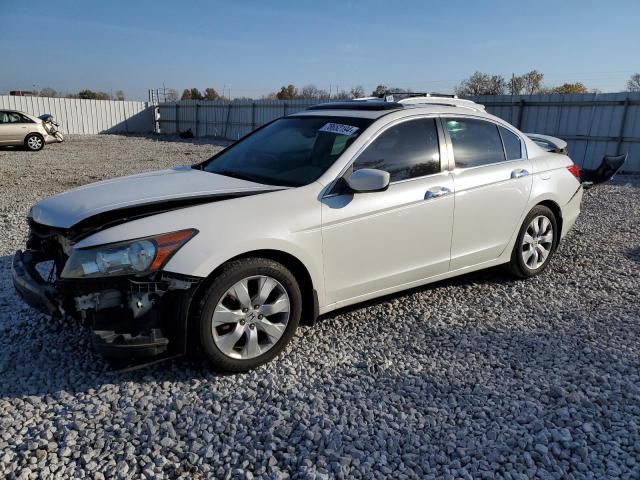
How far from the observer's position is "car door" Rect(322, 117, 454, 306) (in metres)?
3.65

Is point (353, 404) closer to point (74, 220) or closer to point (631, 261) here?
point (74, 220)

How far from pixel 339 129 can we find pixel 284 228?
3.80 ft

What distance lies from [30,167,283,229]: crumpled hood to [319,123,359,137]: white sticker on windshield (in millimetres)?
800

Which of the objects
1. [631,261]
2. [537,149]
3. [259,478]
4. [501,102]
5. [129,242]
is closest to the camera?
[259,478]

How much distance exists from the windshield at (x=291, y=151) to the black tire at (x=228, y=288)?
71 centimetres

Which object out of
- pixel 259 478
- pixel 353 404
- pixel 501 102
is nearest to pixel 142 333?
pixel 259 478

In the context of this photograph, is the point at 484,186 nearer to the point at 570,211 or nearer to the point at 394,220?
the point at 394,220

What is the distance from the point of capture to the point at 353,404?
3.07m

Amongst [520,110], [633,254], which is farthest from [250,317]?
[520,110]

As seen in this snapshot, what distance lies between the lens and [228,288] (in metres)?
3.19

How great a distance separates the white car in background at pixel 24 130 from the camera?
60.3ft

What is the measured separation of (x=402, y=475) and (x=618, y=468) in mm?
1105

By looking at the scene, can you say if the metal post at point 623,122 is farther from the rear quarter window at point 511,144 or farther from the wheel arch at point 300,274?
the wheel arch at point 300,274

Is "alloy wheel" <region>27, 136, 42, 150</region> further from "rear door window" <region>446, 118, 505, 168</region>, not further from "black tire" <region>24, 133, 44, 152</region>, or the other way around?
"rear door window" <region>446, 118, 505, 168</region>
